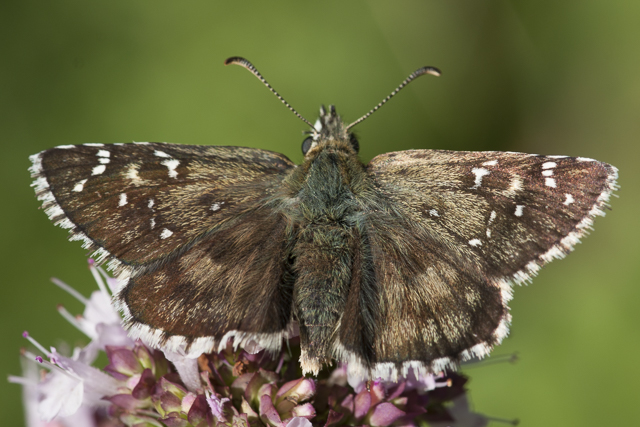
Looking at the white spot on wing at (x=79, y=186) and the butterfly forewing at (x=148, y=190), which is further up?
the white spot on wing at (x=79, y=186)

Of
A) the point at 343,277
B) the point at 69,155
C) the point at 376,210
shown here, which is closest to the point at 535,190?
the point at 376,210

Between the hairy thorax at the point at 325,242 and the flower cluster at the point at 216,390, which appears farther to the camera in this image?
the flower cluster at the point at 216,390

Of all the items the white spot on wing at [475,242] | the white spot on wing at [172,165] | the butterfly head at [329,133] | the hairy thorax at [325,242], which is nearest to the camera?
the hairy thorax at [325,242]

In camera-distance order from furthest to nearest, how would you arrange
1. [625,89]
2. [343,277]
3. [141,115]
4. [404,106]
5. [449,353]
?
1. [625,89]
2. [404,106]
3. [141,115]
4. [343,277]
5. [449,353]

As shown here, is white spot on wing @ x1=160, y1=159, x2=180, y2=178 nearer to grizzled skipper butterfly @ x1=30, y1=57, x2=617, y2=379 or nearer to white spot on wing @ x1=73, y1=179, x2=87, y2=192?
grizzled skipper butterfly @ x1=30, y1=57, x2=617, y2=379

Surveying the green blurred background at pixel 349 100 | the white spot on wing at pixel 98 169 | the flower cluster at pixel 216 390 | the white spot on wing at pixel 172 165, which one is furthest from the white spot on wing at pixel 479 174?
the green blurred background at pixel 349 100

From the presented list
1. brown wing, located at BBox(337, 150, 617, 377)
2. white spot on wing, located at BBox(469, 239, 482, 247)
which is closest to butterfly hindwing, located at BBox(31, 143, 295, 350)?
brown wing, located at BBox(337, 150, 617, 377)

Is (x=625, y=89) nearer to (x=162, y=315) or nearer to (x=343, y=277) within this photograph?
(x=343, y=277)

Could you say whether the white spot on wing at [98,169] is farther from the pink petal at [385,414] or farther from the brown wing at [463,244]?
the pink petal at [385,414]
